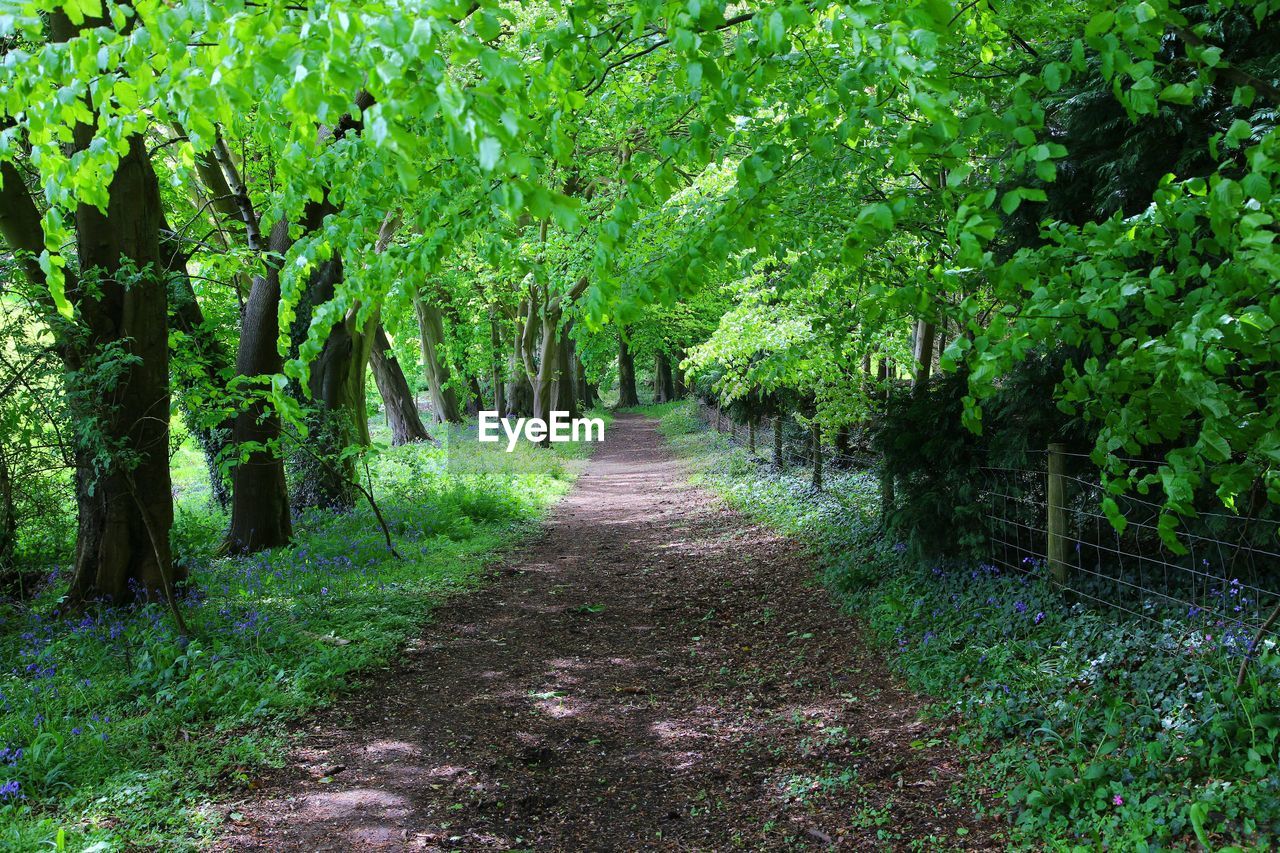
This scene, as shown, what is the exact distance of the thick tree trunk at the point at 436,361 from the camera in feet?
84.8

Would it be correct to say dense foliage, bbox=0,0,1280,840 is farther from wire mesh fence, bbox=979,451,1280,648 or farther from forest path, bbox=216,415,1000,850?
forest path, bbox=216,415,1000,850

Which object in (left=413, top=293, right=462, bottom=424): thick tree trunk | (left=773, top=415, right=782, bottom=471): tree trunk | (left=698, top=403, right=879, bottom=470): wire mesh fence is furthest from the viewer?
(left=413, top=293, right=462, bottom=424): thick tree trunk

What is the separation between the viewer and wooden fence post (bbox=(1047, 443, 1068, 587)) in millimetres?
5852

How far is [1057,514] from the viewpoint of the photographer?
5902 millimetres

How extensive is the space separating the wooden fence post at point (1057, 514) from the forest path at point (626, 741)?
53.9 inches

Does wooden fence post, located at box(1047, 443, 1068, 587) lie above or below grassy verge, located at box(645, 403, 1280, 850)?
above

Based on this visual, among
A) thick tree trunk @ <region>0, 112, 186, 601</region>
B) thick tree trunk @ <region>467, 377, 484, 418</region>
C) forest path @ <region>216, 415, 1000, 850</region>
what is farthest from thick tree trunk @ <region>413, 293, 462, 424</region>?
forest path @ <region>216, 415, 1000, 850</region>

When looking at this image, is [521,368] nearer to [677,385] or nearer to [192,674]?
[192,674]

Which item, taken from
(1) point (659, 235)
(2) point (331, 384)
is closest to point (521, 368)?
(2) point (331, 384)

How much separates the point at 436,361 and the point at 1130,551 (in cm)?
2311

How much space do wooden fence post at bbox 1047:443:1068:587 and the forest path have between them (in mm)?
1370

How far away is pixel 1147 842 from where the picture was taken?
339 cm

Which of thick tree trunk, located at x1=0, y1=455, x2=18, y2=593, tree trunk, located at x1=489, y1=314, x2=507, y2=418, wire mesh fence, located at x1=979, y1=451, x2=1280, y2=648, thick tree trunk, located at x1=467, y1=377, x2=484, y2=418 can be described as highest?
tree trunk, located at x1=489, y1=314, x2=507, y2=418

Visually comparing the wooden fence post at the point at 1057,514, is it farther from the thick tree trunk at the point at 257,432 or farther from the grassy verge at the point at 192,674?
the thick tree trunk at the point at 257,432
